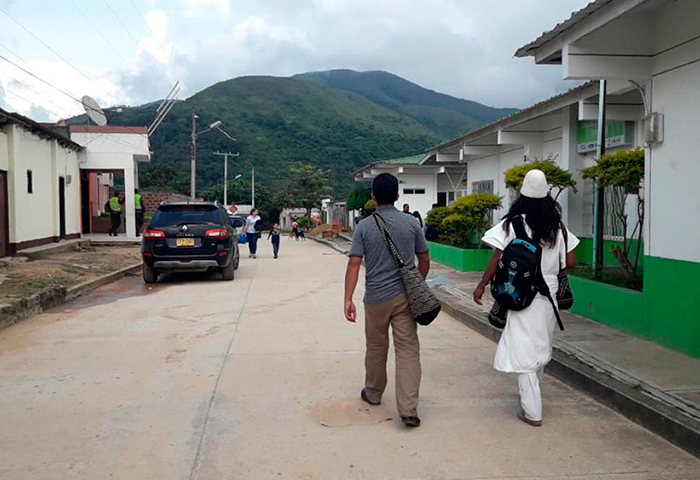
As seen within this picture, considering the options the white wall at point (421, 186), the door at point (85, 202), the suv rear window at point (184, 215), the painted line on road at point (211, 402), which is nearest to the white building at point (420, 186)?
the white wall at point (421, 186)

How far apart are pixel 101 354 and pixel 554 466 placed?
5.31m

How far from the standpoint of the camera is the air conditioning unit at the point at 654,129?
290 inches

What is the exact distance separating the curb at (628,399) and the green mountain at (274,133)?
57212mm

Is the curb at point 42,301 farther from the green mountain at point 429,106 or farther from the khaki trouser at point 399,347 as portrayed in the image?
the green mountain at point 429,106

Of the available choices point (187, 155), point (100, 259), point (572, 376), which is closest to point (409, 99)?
point (187, 155)

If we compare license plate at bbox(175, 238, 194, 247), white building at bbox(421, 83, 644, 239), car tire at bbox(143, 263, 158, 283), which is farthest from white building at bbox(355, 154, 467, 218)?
license plate at bbox(175, 238, 194, 247)

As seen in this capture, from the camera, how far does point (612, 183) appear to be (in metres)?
8.92

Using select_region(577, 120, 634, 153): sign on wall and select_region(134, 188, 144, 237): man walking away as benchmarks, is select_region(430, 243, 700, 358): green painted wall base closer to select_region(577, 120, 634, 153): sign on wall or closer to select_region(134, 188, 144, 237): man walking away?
select_region(577, 120, 634, 153): sign on wall

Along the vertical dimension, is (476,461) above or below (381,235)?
below

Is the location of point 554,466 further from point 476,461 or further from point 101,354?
point 101,354

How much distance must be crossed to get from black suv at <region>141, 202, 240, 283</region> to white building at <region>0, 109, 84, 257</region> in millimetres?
5264

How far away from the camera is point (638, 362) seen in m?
6.54

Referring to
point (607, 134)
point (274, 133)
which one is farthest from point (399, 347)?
point (274, 133)

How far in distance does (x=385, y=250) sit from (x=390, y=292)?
1.07ft
